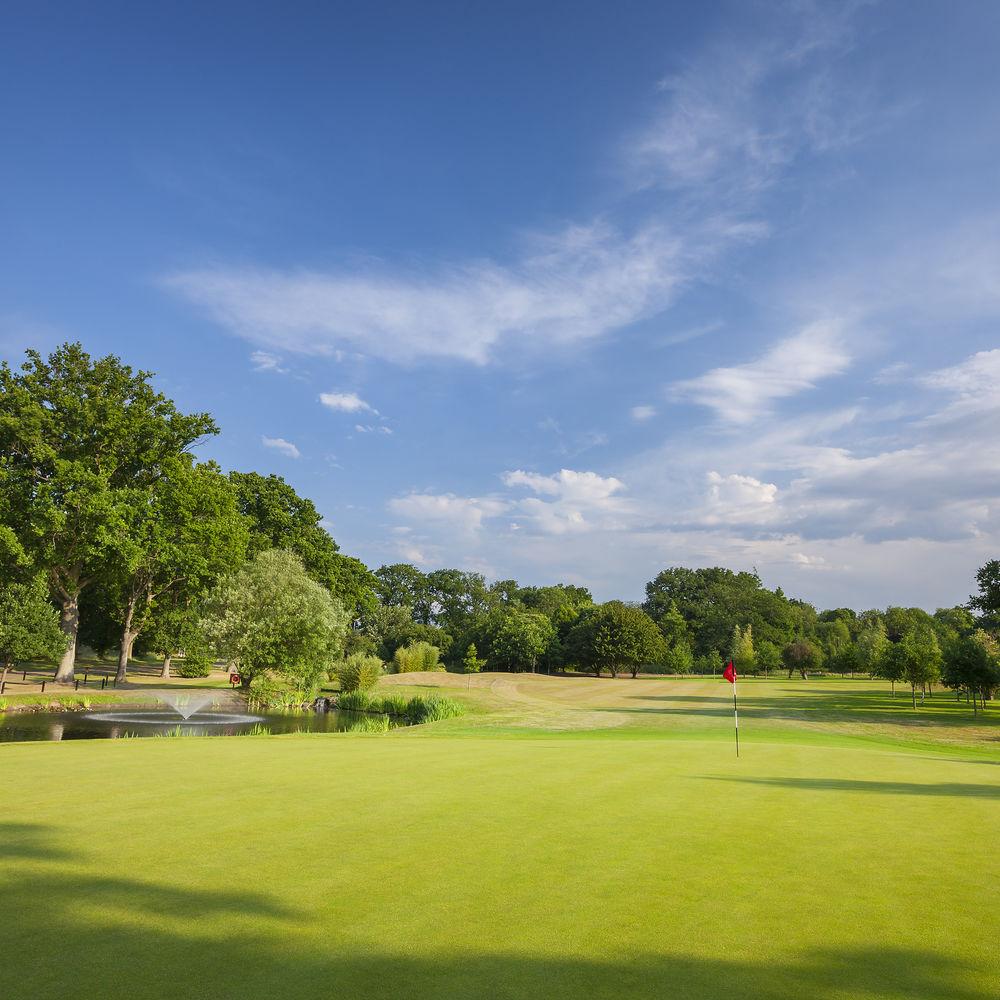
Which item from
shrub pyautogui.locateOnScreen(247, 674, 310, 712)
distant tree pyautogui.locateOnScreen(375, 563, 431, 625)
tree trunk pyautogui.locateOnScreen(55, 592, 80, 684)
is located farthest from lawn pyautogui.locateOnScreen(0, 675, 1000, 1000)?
distant tree pyautogui.locateOnScreen(375, 563, 431, 625)

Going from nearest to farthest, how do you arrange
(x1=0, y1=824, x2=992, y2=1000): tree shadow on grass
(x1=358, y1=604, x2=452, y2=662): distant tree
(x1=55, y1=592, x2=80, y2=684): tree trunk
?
(x1=0, y1=824, x2=992, y2=1000): tree shadow on grass → (x1=55, y1=592, x2=80, y2=684): tree trunk → (x1=358, y1=604, x2=452, y2=662): distant tree

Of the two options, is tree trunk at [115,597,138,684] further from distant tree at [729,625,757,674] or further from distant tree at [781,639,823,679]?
distant tree at [781,639,823,679]

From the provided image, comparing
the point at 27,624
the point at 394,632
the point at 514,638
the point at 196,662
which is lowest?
the point at 196,662

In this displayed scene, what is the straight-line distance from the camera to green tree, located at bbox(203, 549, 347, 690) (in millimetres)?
40719

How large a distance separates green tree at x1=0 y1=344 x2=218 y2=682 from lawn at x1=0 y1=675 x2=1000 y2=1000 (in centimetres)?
3316

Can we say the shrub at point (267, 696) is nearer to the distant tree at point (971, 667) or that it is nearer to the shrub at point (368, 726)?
the shrub at point (368, 726)

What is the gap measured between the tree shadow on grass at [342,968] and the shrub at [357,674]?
45455mm

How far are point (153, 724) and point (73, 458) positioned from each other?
68.9 feet

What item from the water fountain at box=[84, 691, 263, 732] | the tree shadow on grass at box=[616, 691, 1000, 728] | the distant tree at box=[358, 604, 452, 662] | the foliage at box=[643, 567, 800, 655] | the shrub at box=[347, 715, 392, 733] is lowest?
the water fountain at box=[84, 691, 263, 732]

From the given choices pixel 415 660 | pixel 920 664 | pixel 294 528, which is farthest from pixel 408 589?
pixel 920 664

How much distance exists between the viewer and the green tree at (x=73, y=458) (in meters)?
40.7

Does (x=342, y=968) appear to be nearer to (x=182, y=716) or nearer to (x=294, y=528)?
(x=182, y=716)

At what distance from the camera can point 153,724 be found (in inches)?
1235

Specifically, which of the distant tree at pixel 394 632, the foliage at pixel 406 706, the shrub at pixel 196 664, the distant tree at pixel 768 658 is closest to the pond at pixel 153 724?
the foliage at pixel 406 706
